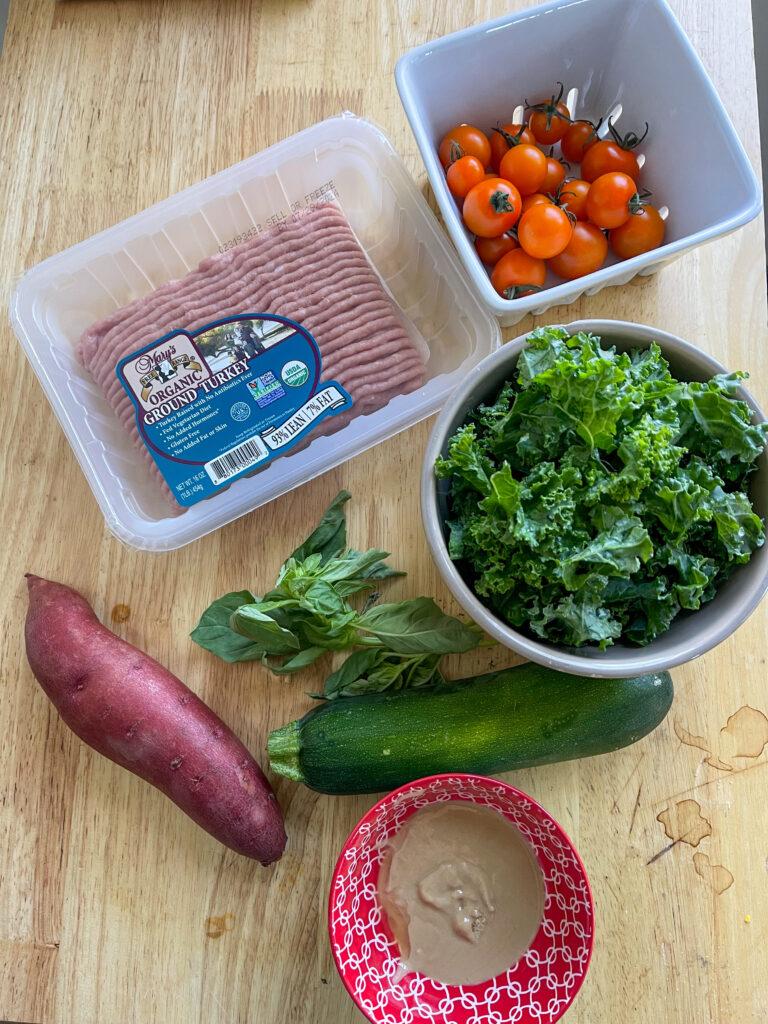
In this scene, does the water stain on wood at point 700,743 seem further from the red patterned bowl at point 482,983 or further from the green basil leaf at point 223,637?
the green basil leaf at point 223,637

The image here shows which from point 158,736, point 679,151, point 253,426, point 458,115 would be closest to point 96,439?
point 253,426

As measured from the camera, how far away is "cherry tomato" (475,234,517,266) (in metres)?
0.87

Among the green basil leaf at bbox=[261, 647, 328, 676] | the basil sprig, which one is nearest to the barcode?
the basil sprig

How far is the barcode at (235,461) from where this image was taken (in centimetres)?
88

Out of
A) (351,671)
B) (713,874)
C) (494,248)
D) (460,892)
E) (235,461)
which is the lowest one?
(713,874)

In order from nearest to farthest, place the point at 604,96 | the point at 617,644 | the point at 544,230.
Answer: the point at 617,644
the point at 544,230
the point at 604,96

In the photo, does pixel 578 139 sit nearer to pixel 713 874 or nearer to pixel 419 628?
pixel 419 628

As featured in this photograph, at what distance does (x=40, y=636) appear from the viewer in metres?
0.85

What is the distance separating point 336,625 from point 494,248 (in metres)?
0.45

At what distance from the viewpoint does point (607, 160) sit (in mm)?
888

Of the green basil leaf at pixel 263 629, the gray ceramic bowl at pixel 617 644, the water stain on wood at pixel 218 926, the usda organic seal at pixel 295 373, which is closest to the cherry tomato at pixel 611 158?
the gray ceramic bowl at pixel 617 644

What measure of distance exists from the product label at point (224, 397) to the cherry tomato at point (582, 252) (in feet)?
0.94

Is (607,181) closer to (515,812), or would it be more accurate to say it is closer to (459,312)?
(459,312)

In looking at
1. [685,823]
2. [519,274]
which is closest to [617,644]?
[685,823]
